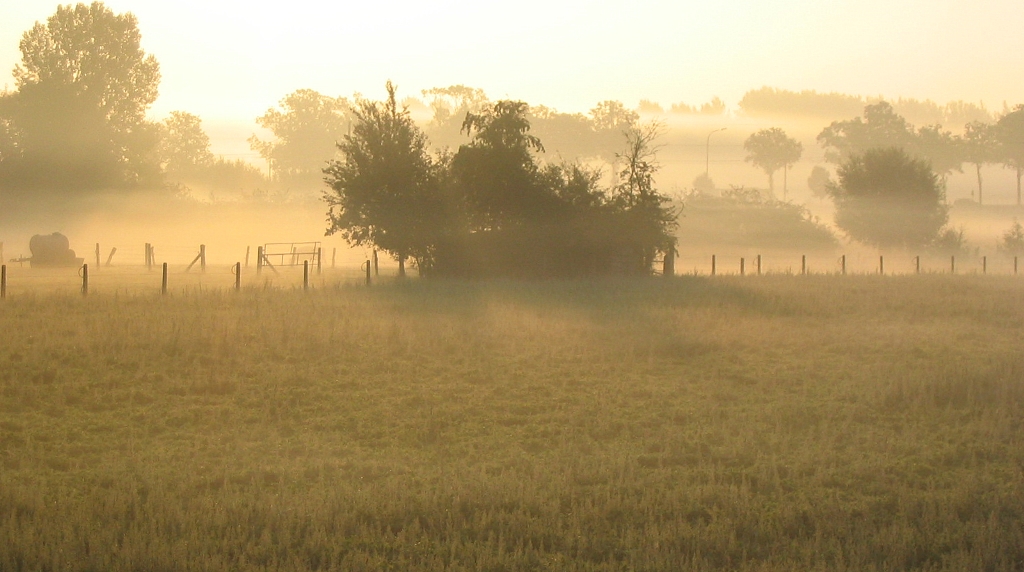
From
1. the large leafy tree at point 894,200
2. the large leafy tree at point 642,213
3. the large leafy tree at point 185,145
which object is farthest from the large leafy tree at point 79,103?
the large leafy tree at point 894,200

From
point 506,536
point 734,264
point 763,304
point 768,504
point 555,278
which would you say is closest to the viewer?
point 506,536

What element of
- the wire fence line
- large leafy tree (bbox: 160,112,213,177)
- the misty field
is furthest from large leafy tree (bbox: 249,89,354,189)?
the misty field

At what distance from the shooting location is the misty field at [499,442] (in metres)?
8.53

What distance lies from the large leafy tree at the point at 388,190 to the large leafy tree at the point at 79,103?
46.5 metres

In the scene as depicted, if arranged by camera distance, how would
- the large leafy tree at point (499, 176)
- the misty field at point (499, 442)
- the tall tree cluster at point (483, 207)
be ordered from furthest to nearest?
the large leafy tree at point (499, 176)
the tall tree cluster at point (483, 207)
the misty field at point (499, 442)

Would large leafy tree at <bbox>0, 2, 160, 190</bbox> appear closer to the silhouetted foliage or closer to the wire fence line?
the wire fence line

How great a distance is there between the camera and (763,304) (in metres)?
28.8

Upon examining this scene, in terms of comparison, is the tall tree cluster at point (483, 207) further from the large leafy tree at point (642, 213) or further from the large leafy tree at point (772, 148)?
the large leafy tree at point (772, 148)

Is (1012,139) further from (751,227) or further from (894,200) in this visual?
(894,200)

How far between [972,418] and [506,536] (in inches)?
315

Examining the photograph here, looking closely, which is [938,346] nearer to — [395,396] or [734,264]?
[395,396]

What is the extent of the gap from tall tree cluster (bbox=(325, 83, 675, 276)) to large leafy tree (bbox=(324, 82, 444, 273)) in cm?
4

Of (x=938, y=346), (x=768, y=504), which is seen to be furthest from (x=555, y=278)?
(x=768, y=504)

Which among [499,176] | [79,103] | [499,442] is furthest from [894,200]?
[499,442]
